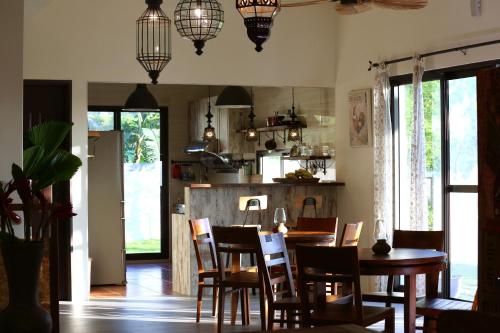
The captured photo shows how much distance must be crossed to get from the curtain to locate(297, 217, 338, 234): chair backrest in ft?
3.65

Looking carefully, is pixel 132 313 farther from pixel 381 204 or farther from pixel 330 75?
pixel 330 75

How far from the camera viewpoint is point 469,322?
2.27 metres

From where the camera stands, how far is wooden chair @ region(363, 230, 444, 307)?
6195mm

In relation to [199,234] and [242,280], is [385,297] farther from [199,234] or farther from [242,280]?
[199,234]

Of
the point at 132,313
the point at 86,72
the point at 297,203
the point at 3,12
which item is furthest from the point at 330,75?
the point at 3,12

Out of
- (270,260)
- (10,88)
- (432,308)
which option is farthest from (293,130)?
(432,308)

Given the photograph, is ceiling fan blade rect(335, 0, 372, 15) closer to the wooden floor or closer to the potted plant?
the potted plant

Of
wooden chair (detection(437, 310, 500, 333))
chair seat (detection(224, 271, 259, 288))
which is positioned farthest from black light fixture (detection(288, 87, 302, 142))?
wooden chair (detection(437, 310, 500, 333))

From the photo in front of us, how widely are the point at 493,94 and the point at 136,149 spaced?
10910mm

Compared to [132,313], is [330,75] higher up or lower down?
higher up

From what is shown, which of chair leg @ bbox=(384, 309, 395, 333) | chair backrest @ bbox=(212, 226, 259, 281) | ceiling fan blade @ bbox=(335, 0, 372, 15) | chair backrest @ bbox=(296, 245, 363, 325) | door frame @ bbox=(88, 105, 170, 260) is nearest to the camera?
chair backrest @ bbox=(296, 245, 363, 325)

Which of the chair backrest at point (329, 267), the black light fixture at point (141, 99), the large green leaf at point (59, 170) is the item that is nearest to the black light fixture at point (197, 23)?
the chair backrest at point (329, 267)

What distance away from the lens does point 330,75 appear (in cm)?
1044

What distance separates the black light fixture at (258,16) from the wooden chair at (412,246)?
2.12 m
